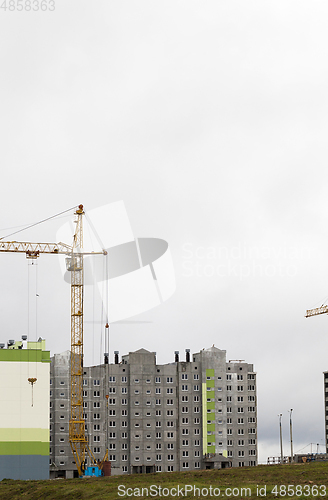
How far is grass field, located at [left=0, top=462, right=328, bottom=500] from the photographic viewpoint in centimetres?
7262

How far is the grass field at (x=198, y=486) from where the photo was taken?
72.6 m

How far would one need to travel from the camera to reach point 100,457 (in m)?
165

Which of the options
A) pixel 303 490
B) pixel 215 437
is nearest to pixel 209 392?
pixel 215 437

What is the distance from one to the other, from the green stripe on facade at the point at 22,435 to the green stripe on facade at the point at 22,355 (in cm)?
1336

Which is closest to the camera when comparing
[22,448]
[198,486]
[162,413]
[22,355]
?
[198,486]

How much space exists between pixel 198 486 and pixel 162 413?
9255 cm

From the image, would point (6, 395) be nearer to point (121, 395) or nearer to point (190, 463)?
point (121, 395)

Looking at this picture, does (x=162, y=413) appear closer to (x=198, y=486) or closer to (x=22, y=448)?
(x=22, y=448)

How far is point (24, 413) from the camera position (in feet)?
488

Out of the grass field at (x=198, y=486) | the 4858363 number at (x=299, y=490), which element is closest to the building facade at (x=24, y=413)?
the grass field at (x=198, y=486)

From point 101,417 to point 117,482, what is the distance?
74.9m

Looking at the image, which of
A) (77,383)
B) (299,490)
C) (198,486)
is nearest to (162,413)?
(77,383)

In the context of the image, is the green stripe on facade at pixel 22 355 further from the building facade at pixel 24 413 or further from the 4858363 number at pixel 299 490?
the 4858363 number at pixel 299 490

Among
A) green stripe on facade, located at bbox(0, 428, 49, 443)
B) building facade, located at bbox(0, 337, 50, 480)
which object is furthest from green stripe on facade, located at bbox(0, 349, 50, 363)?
green stripe on facade, located at bbox(0, 428, 49, 443)
